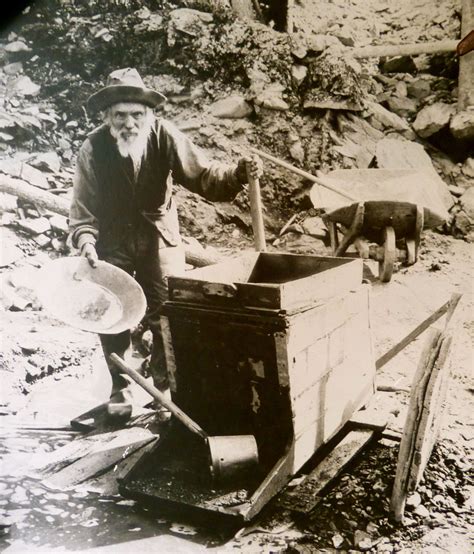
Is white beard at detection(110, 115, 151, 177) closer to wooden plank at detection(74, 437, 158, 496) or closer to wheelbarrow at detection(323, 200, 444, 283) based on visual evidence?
wheelbarrow at detection(323, 200, 444, 283)

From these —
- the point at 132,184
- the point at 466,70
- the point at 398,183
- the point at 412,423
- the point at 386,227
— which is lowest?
the point at 412,423

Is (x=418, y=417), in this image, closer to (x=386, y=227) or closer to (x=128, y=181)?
(x=386, y=227)

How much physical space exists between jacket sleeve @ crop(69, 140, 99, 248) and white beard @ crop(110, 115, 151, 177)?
202mm

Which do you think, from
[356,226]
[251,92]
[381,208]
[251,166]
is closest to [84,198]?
[251,166]

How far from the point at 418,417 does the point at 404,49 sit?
3225mm

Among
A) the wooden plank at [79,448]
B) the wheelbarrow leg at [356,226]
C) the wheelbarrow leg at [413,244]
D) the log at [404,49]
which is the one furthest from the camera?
the log at [404,49]

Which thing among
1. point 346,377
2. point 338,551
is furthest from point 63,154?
point 338,551

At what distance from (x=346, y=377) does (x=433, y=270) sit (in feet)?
7.26

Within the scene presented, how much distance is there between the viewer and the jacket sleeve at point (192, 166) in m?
3.45

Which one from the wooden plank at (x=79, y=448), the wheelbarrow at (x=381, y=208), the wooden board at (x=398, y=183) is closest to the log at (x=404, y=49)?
the wooden board at (x=398, y=183)

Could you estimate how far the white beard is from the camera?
346 centimetres

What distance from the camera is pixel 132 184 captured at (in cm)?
351

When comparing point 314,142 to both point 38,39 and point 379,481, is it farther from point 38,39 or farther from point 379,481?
point 379,481

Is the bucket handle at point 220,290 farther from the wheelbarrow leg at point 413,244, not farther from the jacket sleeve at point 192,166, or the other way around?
the wheelbarrow leg at point 413,244
